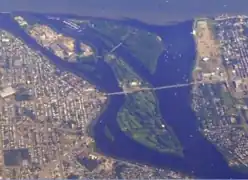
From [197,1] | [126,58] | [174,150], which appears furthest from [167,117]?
[197,1]

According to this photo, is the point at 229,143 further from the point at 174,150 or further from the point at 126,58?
the point at 126,58

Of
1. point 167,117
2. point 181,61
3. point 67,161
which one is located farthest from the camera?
point 181,61

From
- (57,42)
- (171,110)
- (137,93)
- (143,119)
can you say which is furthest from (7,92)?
(171,110)

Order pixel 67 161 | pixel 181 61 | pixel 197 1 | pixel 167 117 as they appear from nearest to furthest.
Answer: pixel 67 161 < pixel 167 117 < pixel 181 61 < pixel 197 1

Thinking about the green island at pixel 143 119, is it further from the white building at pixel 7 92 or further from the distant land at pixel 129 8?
the white building at pixel 7 92

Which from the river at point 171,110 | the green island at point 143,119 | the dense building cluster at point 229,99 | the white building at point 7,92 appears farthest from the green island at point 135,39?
the white building at point 7,92

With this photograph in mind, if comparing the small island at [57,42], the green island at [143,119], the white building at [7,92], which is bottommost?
the green island at [143,119]
